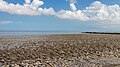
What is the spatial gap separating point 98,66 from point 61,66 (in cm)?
256

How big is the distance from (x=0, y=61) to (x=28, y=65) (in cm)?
340

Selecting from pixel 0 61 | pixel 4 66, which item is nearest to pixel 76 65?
pixel 4 66

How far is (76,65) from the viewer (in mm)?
15742

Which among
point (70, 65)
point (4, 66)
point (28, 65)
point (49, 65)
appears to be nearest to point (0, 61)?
point (4, 66)

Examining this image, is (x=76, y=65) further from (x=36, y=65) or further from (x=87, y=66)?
(x=36, y=65)

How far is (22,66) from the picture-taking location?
48.7 feet

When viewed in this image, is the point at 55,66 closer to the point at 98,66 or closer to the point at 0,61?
the point at 98,66

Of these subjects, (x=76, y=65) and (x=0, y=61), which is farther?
(x=0, y=61)

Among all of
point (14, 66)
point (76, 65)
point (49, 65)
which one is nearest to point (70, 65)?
point (76, 65)

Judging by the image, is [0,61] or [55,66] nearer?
[55,66]

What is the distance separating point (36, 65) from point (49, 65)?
909 mm

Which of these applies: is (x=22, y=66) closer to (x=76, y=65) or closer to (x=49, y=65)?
(x=49, y=65)

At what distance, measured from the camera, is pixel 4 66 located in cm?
1520

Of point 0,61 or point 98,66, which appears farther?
point 0,61
